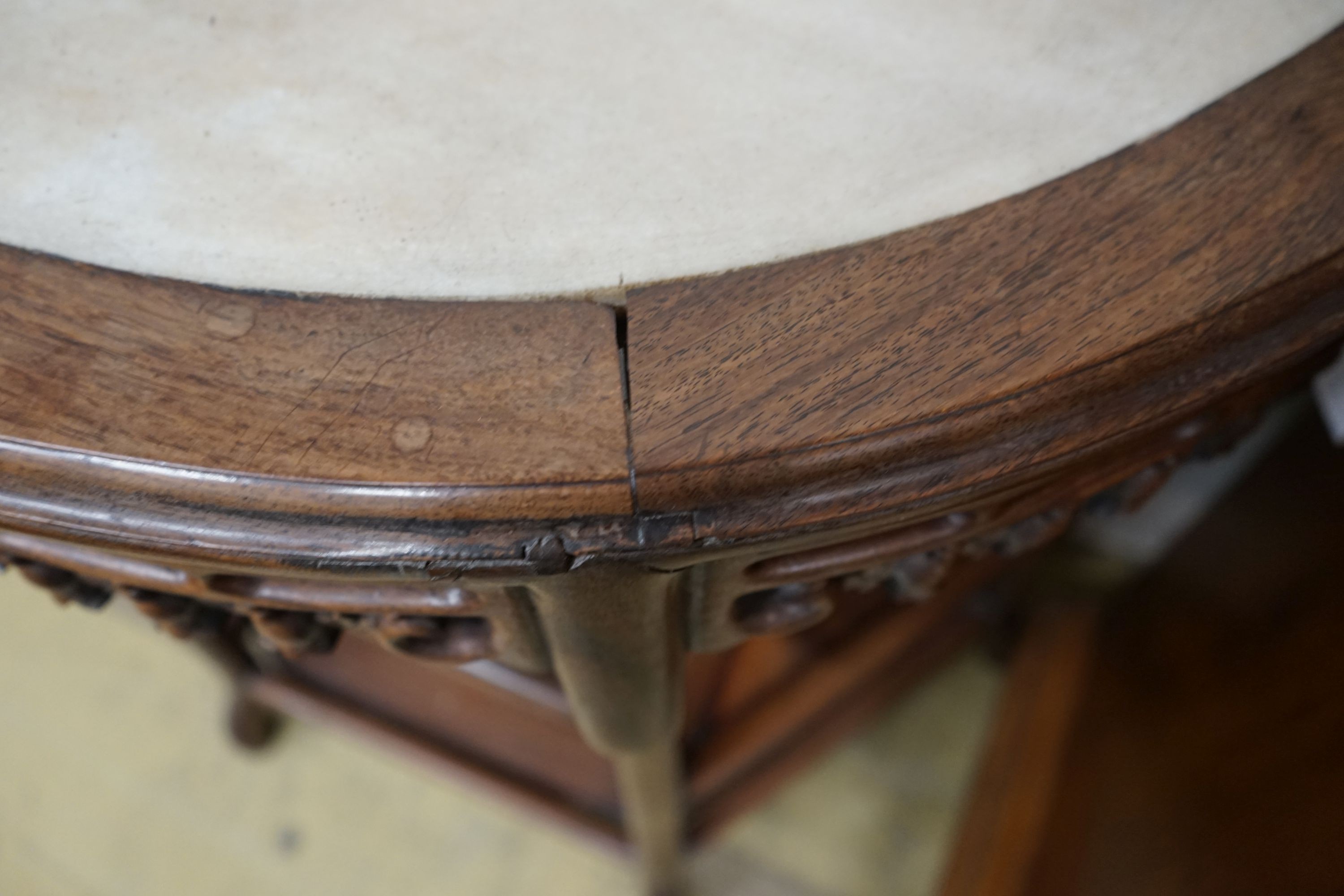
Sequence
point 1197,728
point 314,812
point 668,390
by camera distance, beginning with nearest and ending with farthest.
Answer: point 668,390, point 1197,728, point 314,812


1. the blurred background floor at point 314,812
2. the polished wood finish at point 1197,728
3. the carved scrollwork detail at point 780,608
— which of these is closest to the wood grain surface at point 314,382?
the carved scrollwork detail at point 780,608

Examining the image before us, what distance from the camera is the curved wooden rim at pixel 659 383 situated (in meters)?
0.19

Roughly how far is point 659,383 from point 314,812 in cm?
70

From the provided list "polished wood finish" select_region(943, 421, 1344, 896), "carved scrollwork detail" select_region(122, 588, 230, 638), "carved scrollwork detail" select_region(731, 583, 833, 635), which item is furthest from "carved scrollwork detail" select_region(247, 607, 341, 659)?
"polished wood finish" select_region(943, 421, 1344, 896)

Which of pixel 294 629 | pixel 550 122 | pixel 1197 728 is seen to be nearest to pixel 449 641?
pixel 294 629

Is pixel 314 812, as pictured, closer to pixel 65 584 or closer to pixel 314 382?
pixel 65 584

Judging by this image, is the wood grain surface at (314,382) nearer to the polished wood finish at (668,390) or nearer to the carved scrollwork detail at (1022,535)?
the polished wood finish at (668,390)

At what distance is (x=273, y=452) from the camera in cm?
19

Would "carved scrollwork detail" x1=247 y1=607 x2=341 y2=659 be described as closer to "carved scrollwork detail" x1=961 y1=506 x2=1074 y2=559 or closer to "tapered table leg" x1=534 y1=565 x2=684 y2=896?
"tapered table leg" x1=534 y1=565 x2=684 y2=896

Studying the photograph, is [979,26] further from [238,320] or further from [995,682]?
[995,682]

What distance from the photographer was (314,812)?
0.75m

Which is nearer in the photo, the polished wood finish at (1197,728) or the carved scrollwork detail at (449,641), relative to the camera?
the carved scrollwork detail at (449,641)

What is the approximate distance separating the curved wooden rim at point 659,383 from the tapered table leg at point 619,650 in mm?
30

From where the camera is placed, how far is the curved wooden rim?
0.19 m
